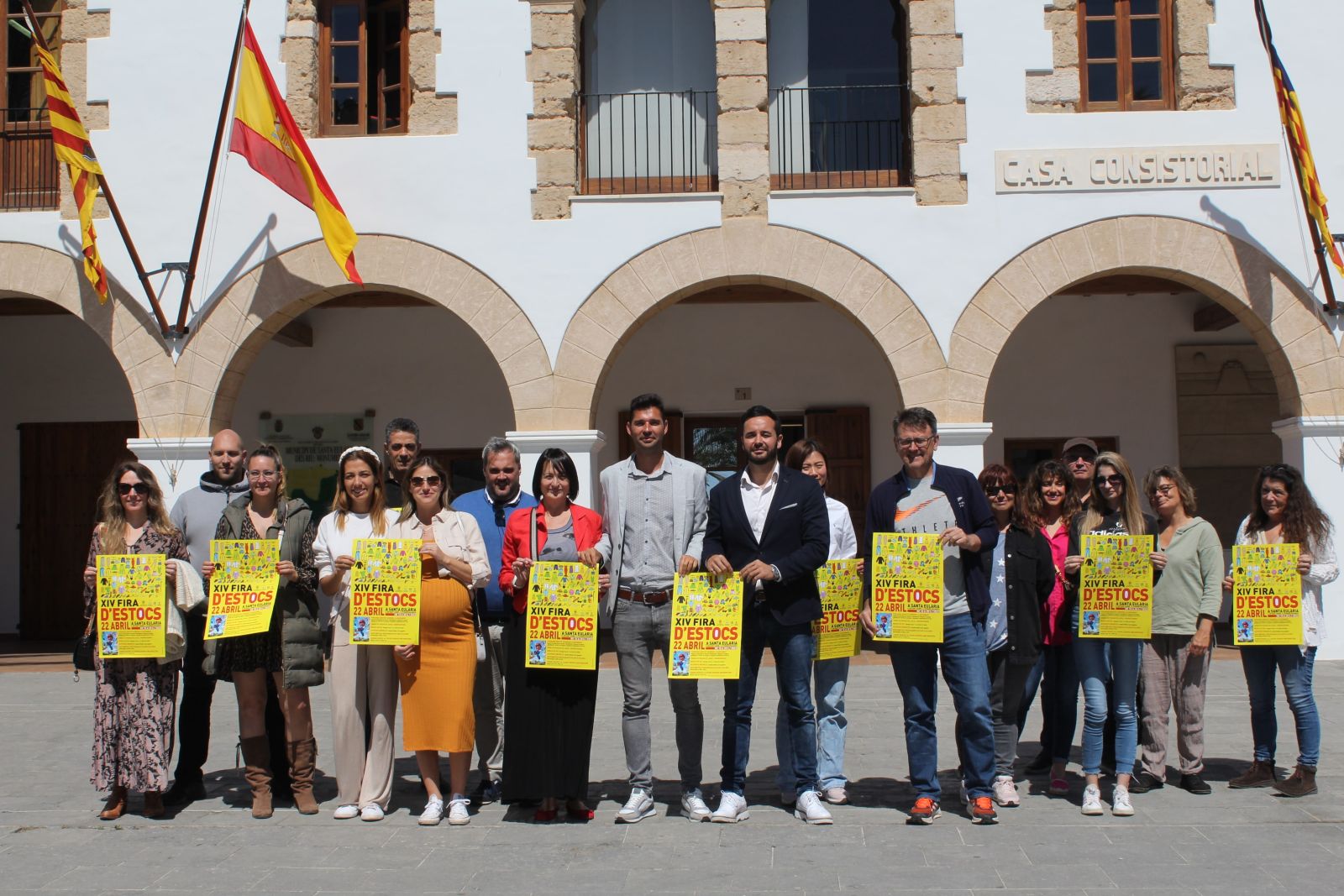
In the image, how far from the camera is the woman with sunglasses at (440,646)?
224 inches

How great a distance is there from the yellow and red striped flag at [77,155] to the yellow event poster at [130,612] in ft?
17.0

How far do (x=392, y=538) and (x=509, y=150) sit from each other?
18.0ft

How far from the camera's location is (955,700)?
5656 millimetres

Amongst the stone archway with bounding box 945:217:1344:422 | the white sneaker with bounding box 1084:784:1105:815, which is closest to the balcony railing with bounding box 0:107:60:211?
the stone archway with bounding box 945:217:1344:422

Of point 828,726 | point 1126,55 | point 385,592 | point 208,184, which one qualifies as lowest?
point 828,726

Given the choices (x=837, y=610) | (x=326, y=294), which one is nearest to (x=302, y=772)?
(x=837, y=610)

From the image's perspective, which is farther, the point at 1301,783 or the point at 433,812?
the point at 1301,783

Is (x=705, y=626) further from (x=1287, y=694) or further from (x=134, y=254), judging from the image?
(x=134, y=254)

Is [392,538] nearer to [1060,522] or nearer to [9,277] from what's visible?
[1060,522]

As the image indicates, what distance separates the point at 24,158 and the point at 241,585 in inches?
289

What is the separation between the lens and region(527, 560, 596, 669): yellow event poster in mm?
5559

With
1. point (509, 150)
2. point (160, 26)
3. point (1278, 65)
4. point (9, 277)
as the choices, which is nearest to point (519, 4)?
point (509, 150)

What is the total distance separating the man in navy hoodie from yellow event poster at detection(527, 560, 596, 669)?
1273mm

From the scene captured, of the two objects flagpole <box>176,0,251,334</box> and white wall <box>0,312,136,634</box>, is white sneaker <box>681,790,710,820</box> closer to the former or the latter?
flagpole <box>176,0,251,334</box>
